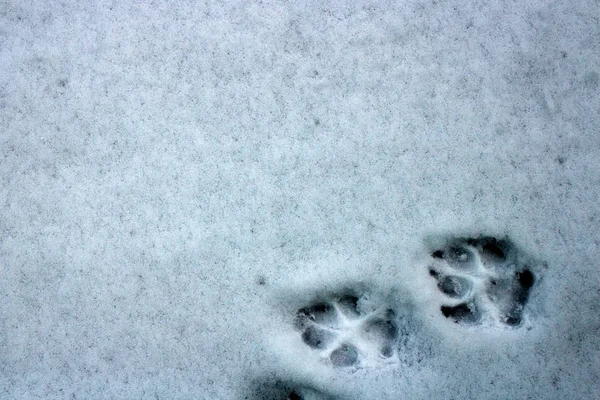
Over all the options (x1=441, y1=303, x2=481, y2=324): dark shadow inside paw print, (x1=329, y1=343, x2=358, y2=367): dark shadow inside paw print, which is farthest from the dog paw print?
(x1=441, y1=303, x2=481, y2=324): dark shadow inside paw print

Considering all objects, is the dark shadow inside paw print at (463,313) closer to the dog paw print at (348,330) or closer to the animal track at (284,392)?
the dog paw print at (348,330)

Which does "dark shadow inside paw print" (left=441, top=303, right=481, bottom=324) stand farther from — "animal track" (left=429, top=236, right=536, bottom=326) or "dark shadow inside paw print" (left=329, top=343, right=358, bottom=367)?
"dark shadow inside paw print" (left=329, top=343, right=358, bottom=367)

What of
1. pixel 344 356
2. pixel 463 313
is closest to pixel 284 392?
pixel 344 356

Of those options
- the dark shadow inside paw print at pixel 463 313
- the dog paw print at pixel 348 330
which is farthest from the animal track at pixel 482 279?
the dog paw print at pixel 348 330

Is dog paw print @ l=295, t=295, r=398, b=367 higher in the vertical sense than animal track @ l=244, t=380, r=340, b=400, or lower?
higher

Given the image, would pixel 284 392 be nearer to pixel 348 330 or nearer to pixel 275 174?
pixel 348 330

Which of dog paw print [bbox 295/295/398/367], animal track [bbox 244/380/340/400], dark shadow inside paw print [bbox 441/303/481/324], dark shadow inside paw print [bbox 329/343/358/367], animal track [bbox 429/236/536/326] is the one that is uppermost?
animal track [bbox 429/236/536/326]
